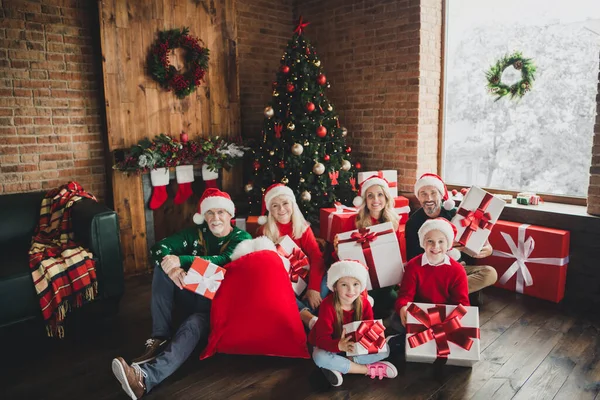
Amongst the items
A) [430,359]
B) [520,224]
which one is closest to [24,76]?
[430,359]

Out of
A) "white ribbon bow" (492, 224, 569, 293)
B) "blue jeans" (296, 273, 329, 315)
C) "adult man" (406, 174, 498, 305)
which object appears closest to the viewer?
"blue jeans" (296, 273, 329, 315)

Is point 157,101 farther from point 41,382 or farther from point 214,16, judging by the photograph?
point 41,382

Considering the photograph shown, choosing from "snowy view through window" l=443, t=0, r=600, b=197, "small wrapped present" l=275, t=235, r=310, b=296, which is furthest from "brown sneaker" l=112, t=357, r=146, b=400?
"snowy view through window" l=443, t=0, r=600, b=197

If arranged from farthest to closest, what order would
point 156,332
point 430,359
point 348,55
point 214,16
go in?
1. point 348,55
2. point 214,16
3. point 156,332
4. point 430,359

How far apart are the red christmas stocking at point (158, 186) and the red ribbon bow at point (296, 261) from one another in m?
1.63

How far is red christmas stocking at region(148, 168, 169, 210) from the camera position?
13.3ft

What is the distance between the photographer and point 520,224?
354cm

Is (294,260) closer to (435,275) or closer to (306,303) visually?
(306,303)

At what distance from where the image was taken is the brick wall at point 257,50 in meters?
5.11

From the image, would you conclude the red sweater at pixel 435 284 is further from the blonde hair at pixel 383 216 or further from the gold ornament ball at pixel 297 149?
the gold ornament ball at pixel 297 149

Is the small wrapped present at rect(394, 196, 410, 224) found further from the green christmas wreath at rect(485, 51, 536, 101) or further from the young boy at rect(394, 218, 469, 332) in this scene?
the young boy at rect(394, 218, 469, 332)

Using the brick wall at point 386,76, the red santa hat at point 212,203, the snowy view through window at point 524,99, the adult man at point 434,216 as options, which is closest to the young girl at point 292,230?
the red santa hat at point 212,203

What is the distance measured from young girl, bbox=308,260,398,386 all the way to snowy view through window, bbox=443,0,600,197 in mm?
2487

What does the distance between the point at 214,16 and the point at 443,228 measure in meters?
3.20
